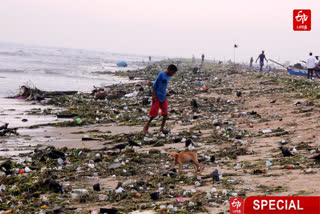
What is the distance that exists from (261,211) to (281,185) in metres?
0.87

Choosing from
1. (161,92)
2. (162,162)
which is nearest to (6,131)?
(161,92)

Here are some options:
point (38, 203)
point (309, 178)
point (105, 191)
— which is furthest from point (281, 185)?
point (38, 203)

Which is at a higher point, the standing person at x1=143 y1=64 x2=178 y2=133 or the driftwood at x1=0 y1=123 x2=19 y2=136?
the standing person at x1=143 y1=64 x2=178 y2=133

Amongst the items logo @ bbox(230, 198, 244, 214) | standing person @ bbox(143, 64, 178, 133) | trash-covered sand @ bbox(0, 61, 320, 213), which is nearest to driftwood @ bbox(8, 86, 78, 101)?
trash-covered sand @ bbox(0, 61, 320, 213)

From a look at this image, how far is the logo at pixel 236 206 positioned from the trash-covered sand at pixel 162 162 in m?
0.10

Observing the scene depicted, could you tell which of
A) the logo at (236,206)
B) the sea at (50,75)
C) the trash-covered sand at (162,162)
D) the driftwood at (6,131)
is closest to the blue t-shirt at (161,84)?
the trash-covered sand at (162,162)

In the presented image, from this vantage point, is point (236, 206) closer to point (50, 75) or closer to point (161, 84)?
point (161, 84)

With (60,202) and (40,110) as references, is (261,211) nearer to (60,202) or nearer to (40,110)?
(60,202)

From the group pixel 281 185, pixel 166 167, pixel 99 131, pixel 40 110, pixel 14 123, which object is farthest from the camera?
pixel 40 110

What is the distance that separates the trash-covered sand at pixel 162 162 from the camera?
379 centimetres

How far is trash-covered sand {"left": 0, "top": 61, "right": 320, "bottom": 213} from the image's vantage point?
3791 mm

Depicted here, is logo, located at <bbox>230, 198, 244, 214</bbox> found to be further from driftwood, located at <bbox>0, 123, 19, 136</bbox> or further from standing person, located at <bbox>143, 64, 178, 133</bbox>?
driftwood, located at <bbox>0, 123, 19, 136</bbox>

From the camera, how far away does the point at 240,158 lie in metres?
5.47

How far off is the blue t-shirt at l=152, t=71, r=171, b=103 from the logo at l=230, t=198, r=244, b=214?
4.52 meters
